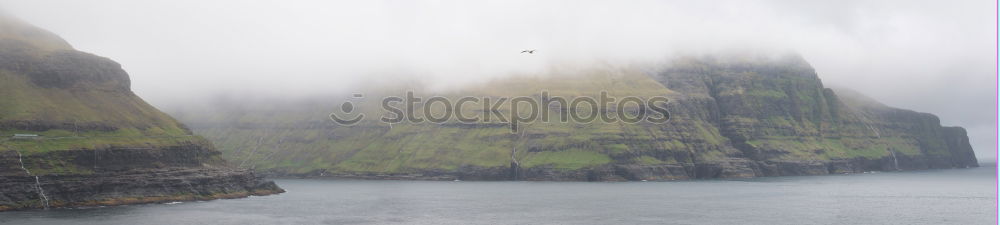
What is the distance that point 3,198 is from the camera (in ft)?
556

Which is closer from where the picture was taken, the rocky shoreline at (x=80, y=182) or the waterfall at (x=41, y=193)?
the rocky shoreline at (x=80, y=182)

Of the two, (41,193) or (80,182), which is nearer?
(41,193)

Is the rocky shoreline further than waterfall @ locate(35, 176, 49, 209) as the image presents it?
No

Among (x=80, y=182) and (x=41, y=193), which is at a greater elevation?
(x=80, y=182)

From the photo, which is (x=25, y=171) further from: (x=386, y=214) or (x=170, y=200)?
Result: (x=386, y=214)

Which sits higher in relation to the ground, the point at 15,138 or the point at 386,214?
the point at 15,138

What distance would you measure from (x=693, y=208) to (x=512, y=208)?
129ft

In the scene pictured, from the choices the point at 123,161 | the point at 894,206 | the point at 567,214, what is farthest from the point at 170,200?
the point at 894,206

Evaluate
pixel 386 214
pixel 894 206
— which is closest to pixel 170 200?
pixel 386 214

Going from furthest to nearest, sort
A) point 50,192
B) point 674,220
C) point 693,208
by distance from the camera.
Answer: point 693,208 < point 50,192 < point 674,220

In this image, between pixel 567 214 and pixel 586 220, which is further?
pixel 567 214

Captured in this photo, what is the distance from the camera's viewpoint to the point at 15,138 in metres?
188

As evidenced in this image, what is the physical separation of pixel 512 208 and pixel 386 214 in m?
29.4

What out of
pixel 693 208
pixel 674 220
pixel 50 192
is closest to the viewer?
pixel 674 220
